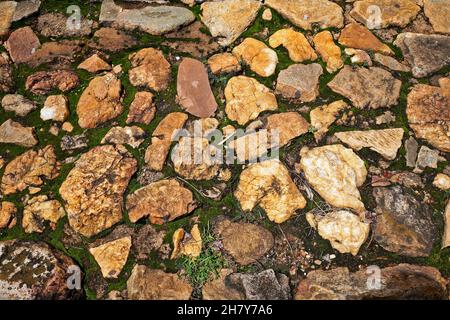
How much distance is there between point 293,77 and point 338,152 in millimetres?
782

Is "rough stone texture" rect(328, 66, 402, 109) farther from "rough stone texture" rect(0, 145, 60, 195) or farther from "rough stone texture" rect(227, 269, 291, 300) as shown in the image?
"rough stone texture" rect(0, 145, 60, 195)

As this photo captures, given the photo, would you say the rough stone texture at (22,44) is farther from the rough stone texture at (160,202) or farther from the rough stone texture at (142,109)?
the rough stone texture at (160,202)

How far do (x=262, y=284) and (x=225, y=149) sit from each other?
1.08m

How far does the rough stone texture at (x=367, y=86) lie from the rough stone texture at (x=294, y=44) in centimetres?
34

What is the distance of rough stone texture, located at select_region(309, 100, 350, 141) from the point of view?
3.27m

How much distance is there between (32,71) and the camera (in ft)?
12.1

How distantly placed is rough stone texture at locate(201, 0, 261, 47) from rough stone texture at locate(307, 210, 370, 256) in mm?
1847

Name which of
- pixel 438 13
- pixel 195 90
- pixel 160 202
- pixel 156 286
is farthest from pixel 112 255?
pixel 438 13

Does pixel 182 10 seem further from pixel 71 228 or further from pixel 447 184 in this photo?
pixel 447 184

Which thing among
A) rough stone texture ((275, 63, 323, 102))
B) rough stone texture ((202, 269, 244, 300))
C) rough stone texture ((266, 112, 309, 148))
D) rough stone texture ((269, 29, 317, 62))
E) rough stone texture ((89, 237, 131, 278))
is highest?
rough stone texture ((269, 29, 317, 62))

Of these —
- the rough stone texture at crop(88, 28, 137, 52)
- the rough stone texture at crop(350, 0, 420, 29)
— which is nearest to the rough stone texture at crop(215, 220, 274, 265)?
the rough stone texture at crop(88, 28, 137, 52)

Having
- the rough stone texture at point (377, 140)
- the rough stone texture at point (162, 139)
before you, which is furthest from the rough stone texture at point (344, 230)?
the rough stone texture at point (162, 139)

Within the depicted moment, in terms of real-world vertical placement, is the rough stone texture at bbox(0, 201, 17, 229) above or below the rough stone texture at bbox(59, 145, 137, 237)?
below

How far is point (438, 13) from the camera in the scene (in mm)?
3959
